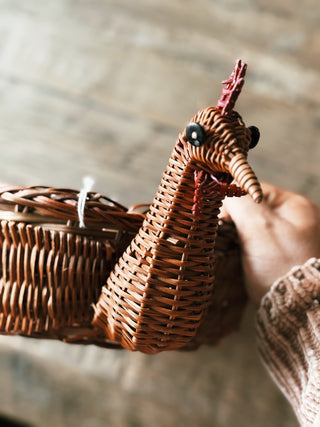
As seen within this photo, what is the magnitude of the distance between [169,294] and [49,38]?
2.20ft

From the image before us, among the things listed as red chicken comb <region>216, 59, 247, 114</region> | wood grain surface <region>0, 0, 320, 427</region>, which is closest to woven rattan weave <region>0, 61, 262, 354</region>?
red chicken comb <region>216, 59, 247, 114</region>

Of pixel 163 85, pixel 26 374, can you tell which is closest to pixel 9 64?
pixel 163 85

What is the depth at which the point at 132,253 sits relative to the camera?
0.50 metres

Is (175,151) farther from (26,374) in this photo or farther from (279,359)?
(26,374)

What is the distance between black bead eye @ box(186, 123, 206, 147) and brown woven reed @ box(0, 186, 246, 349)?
14 centimetres

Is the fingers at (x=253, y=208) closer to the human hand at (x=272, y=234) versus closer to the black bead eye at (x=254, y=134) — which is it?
the human hand at (x=272, y=234)

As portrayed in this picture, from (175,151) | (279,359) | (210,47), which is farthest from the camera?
(210,47)

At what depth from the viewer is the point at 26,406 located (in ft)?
3.17

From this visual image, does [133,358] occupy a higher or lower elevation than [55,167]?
lower

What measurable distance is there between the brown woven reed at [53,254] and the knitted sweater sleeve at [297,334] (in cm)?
20

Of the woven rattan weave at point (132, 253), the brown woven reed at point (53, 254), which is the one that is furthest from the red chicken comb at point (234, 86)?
the brown woven reed at point (53, 254)

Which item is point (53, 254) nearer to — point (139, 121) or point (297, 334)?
point (297, 334)

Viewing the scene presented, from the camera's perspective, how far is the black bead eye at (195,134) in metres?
0.41

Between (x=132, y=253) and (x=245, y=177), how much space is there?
17cm
